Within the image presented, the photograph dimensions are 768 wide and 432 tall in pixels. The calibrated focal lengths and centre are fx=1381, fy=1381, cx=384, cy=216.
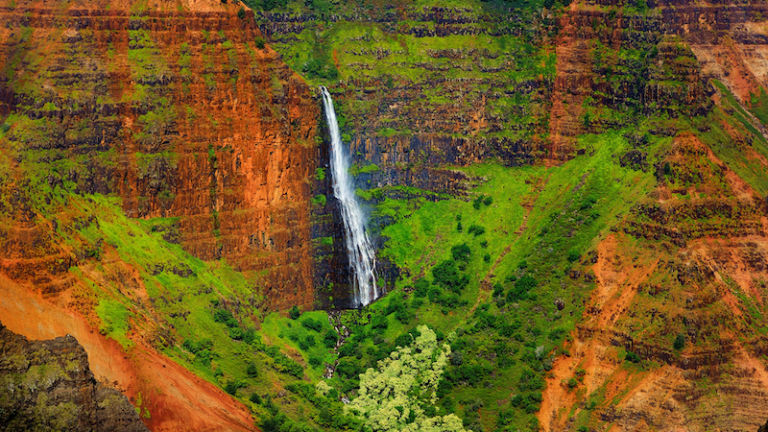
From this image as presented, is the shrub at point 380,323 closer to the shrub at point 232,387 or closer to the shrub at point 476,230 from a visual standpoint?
the shrub at point 476,230

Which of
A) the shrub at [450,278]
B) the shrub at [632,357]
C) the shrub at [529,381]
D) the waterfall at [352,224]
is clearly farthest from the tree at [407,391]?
the shrub at [632,357]

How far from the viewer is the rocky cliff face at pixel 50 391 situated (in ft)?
177

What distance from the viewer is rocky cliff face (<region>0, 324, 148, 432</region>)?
54.0 meters

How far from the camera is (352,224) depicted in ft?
353

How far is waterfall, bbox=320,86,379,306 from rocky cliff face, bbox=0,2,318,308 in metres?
4.10

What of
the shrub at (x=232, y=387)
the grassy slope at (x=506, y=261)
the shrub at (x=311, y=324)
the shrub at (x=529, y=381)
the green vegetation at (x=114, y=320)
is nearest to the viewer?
the green vegetation at (x=114, y=320)

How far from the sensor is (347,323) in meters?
102

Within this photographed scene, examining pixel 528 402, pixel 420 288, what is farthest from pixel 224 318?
pixel 528 402

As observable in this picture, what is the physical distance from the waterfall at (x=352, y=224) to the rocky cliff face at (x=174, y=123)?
4.10m

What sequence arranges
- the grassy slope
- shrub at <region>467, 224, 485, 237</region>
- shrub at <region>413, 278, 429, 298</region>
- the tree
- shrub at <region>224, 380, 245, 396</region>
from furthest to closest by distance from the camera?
shrub at <region>467, 224, 485, 237</region> < shrub at <region>413, 278, 429, 298</region> < the grassy slope < the tree < shrub at <region>224, 380, 245, 396</region>

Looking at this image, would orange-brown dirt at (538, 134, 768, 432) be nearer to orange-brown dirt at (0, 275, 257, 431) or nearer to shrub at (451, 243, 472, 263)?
shrub at (451, 243, 472, 263)

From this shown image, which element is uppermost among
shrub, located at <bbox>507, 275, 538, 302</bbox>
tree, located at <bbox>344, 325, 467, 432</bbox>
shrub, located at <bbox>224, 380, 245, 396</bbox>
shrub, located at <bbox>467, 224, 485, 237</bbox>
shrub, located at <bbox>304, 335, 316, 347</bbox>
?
shrub, located at <bbox>467, 224, 485, 237</bbox>

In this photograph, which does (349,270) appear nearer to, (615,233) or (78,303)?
(615,233)

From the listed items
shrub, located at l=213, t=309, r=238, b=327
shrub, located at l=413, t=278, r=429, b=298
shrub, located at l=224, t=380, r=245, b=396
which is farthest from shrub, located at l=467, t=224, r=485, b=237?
shrub, located at l=224, t=380, r=245, b=396
